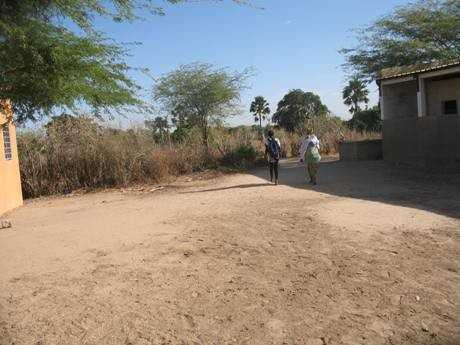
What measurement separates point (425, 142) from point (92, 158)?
443 inches

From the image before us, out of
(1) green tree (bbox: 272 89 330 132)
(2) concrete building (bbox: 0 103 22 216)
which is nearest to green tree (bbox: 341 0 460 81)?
(2) concrete building (bbox: 0 103 22 216)

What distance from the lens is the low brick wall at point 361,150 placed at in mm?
20969

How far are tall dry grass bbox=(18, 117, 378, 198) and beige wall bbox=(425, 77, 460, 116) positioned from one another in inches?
293

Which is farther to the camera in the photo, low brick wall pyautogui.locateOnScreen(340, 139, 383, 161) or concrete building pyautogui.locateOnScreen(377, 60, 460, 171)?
low brick wall pyautogui.locateOnScreen(340, 139, 383, 161)

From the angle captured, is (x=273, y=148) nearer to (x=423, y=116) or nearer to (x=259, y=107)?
(x=423, y=116)

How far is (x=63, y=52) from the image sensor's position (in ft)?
25.4

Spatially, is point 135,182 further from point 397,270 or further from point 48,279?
point 397,270

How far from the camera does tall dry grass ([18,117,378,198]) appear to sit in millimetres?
17672

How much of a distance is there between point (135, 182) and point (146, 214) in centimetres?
742

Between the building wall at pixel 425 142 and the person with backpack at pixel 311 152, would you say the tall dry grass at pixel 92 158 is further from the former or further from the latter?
the person with backpack at pixel 311 152

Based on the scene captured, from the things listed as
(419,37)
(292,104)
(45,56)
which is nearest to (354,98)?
(292,104)

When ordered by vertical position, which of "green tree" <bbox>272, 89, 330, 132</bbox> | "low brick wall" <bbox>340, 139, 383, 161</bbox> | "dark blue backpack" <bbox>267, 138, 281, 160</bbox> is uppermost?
"green tree" <bbox>272, 89, 330, 132</bbox>

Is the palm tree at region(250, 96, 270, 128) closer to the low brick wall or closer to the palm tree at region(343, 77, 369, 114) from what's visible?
the palm tree at region(343, 77, 369, 114)

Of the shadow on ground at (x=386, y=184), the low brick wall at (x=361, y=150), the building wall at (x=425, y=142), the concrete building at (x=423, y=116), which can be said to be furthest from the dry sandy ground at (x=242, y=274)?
the low brick wall at (x=361, y=150)
